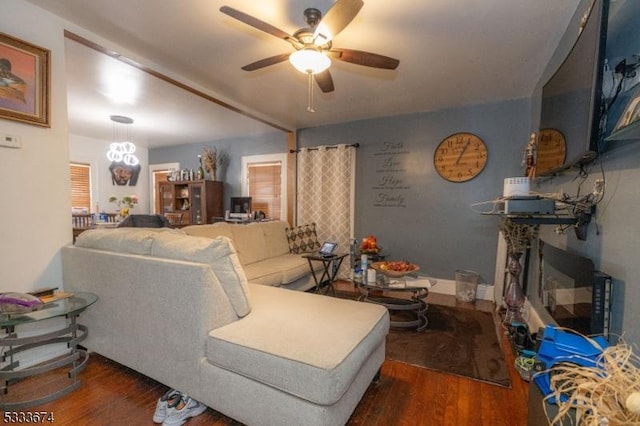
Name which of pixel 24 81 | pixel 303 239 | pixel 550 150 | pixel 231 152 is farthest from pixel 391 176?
pixel 24 81

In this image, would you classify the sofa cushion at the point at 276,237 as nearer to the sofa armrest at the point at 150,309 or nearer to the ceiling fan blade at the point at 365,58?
the sofa armrest at the point at 150,309

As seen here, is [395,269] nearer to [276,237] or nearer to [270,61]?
[276,237]

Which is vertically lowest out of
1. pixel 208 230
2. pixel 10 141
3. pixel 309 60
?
pixel 208 230

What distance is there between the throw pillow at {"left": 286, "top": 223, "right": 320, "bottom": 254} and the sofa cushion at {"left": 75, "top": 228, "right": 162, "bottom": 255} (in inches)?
89.6

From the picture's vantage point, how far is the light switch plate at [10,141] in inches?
71.1

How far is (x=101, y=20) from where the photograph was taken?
A: 2.07m

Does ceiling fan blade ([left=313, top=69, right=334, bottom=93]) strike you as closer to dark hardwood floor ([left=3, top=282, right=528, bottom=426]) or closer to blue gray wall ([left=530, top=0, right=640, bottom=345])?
blue gray wall ([left=530, top=0, right=640, bottom=345])

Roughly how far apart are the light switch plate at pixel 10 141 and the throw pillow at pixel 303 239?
2858 mm

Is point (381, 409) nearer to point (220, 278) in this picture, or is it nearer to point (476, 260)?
point (220, 278)

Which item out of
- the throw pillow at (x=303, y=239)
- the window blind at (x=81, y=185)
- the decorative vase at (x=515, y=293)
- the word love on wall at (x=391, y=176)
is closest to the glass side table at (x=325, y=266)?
the throw pillow at (x=303, y=239)

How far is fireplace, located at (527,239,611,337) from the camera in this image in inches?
48.9

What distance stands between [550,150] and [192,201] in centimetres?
549

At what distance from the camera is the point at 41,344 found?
6.31ft

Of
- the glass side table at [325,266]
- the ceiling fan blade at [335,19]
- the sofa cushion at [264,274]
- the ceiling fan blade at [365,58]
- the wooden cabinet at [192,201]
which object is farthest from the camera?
the wooden cabinet at [192,201]
